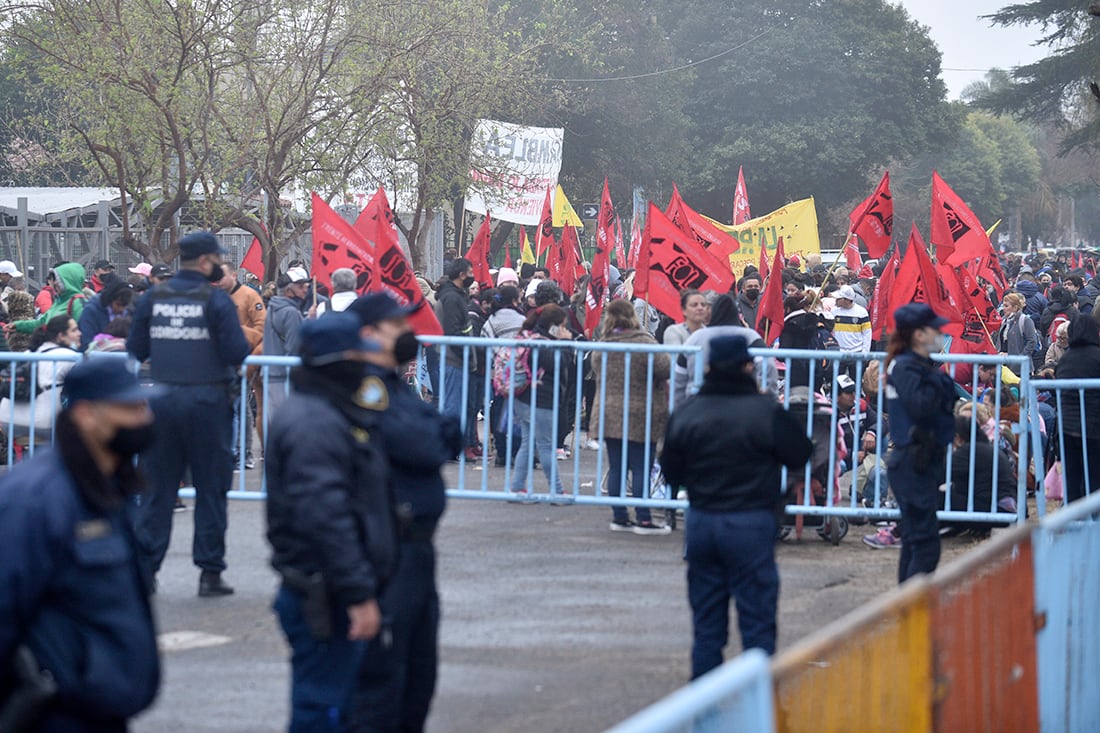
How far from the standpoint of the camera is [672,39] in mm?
60031

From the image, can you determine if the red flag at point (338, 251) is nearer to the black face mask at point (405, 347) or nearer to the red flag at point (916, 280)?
the red flag at point (916, 280)

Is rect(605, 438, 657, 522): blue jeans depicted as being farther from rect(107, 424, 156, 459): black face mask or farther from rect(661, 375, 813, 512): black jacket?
rect(107, 424, 156, 459): black face mask

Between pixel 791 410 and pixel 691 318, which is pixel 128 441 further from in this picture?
pixel 691 318

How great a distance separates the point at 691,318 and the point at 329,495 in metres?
6.69

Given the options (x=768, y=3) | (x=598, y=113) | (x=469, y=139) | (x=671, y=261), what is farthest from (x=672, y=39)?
(x=671, y=261)

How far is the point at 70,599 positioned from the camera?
3406mm

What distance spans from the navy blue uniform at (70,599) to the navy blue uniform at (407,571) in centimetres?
127

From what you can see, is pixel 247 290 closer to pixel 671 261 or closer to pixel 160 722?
pixel 671 261

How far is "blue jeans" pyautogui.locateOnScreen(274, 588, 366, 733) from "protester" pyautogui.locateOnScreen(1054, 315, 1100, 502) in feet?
22.1

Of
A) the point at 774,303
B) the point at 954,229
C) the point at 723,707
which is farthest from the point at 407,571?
the point at 954,229

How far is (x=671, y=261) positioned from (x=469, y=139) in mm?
15050

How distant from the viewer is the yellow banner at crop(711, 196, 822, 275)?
23.5m

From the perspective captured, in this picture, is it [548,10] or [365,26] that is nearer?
[365,26]

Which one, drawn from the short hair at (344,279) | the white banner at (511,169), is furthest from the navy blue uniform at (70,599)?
the white banner at (511,169)
